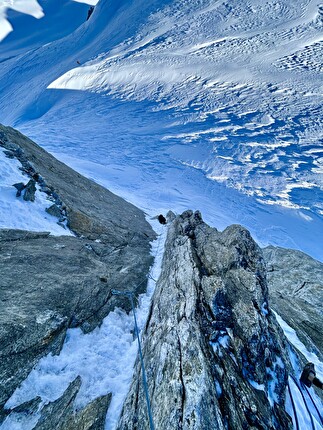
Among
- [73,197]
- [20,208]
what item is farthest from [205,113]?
[20,208]

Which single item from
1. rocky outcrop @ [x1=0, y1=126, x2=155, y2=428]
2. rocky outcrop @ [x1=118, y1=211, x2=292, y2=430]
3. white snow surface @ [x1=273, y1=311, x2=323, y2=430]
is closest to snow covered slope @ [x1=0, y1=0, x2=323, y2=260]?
rocky outcrop @ [x1=0, y1=126, x2=155, y2=428]

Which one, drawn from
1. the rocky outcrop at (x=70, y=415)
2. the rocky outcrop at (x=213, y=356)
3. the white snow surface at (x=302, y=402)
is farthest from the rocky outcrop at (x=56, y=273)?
the white snow surface at (x=302, y=402)

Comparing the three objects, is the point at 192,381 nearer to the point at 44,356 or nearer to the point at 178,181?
the point at 44,356

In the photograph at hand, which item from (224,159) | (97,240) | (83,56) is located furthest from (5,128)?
(83,56)

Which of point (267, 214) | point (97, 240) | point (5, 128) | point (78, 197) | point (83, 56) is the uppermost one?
point (83, 56)

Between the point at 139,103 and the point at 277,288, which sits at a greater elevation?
the point at 139,103

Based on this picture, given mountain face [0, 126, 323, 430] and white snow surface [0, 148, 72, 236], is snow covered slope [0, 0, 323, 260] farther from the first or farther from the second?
mountain face [0, 126, 323, 430]
